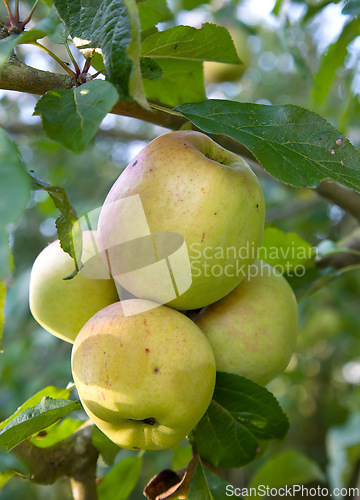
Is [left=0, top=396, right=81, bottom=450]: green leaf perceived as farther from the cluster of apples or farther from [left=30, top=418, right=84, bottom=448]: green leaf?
[left=30, top=418, right=84, bottom=448]: green leaf

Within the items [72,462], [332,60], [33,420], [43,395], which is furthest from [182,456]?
[332,60]

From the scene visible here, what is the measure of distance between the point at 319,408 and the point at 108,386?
2.93 m

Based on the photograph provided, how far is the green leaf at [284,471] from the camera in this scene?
1.17 meters

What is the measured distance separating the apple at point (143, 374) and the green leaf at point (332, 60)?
851 millimetres

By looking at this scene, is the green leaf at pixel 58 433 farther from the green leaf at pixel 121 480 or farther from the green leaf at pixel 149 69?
the green leaf at pixel 149 69

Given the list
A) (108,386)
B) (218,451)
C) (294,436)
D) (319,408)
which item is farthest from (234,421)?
(294,436)

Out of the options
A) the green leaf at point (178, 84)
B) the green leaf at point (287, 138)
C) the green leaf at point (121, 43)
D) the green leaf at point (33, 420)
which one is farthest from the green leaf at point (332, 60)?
the green leaf at point (33, 420)

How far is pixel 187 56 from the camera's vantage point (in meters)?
0.72

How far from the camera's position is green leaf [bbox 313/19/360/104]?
3.59 ft

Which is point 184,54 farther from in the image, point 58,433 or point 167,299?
point 58,433

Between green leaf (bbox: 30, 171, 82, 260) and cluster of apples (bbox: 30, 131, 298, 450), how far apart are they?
0.07 m

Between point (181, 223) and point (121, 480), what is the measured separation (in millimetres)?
622

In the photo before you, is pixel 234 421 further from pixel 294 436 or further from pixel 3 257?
pixel 294 436

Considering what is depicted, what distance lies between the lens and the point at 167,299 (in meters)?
0.64
